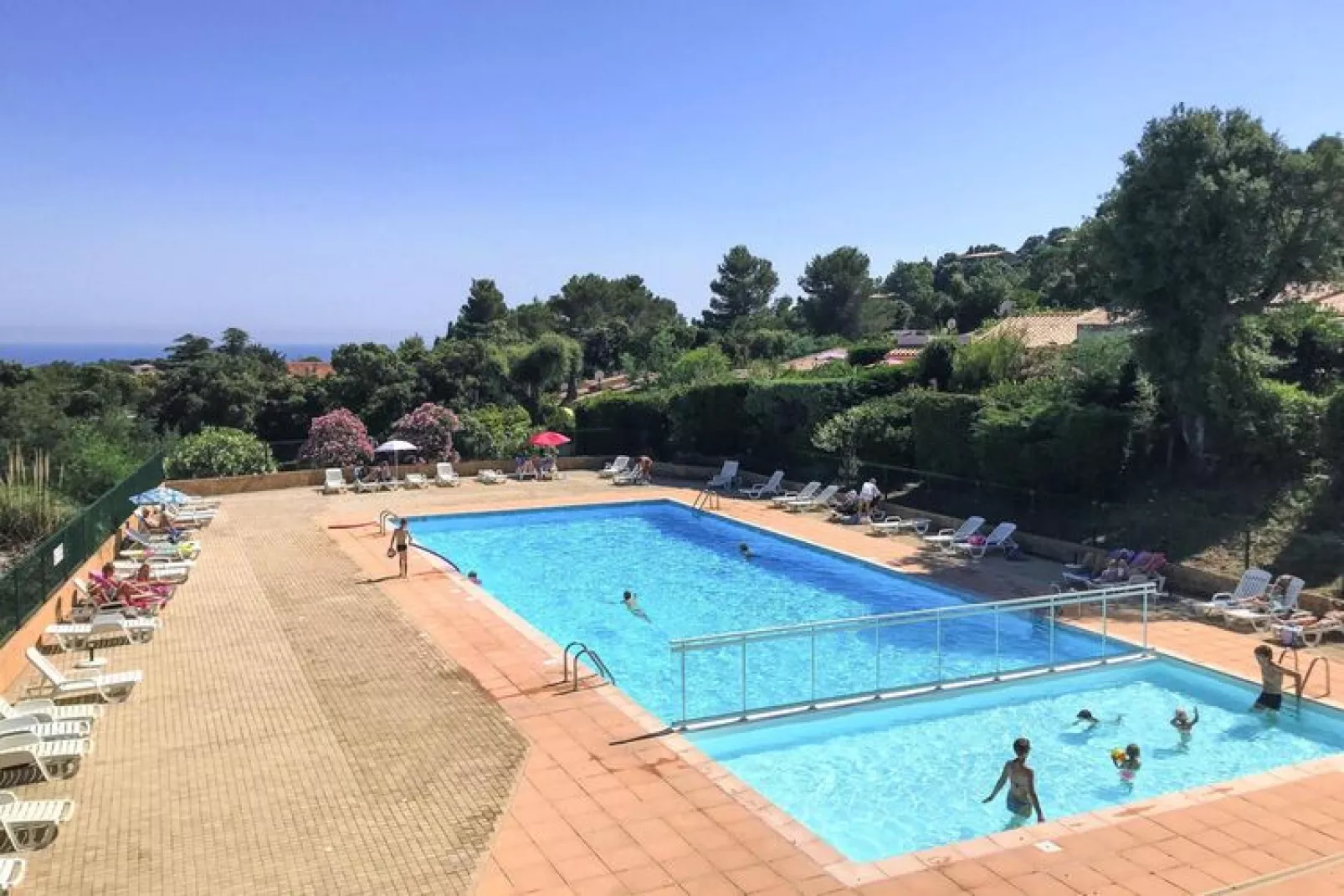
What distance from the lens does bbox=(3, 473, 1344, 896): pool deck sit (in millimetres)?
7715

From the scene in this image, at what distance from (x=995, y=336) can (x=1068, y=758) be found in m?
18.7

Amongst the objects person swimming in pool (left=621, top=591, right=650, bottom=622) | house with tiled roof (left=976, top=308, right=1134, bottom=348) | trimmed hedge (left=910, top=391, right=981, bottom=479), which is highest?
house with tiled roof (left=976, top=308, right=1134, bottom=348)

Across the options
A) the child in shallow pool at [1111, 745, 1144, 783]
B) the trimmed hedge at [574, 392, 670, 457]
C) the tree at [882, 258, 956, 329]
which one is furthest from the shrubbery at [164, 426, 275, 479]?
the tree at [882, 258, 956, 329]

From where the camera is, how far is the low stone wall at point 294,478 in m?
28.6

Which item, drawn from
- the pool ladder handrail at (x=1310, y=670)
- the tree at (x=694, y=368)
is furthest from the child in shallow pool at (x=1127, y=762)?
the tree at (x=694, y=368)

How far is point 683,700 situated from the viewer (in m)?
11.0

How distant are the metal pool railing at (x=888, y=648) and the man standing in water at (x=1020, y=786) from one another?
8.09ft

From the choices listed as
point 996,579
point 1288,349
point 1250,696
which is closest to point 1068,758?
point 1250,696

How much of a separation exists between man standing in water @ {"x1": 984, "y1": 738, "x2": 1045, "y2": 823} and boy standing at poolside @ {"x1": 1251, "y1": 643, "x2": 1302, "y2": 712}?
13.1 ft

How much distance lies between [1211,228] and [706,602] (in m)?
11.2

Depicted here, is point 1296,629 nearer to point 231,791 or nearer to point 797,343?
point 231,791

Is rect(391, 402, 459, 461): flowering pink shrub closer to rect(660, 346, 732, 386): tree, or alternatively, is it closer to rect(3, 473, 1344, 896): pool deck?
rect(660, 346, 732, 386): tree

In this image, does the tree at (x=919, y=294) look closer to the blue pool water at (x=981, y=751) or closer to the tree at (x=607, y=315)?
the tree at (x=607, y=315)

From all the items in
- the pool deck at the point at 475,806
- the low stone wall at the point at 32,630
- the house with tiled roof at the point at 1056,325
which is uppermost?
the house with tiled roof at the point at 1056,325
